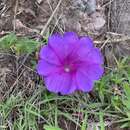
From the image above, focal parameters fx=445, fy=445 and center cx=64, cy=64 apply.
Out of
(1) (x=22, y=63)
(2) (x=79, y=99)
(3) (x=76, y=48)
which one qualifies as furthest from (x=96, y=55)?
(1) (x=22, y=63)

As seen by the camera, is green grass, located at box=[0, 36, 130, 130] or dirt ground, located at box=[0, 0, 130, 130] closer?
green grass, located at box=[0, 36, 130, 130]

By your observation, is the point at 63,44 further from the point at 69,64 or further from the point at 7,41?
the point at 7,41

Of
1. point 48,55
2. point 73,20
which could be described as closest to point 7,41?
point 48,55

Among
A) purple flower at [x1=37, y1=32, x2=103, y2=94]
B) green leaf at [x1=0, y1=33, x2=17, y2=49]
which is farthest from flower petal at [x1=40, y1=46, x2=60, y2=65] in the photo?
green leaf at [x1=0, y1=33, x2=17, y2=49]

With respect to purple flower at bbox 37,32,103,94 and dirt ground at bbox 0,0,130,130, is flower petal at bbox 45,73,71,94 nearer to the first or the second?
purple flower at bbox 37,32,103,94

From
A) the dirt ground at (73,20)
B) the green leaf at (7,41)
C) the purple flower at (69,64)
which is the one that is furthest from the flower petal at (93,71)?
the green leaf at (7,41)
